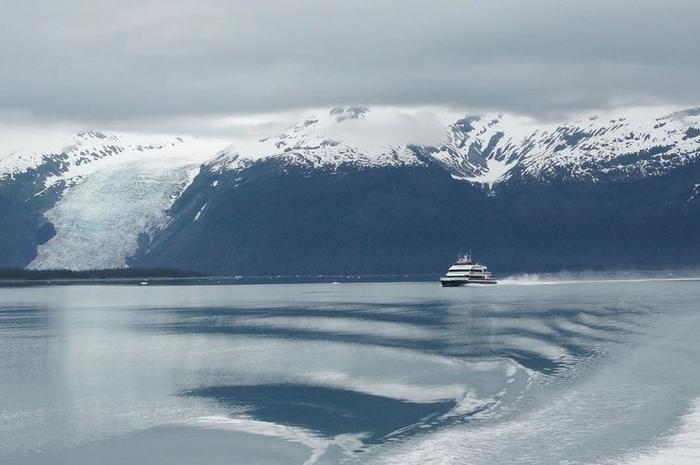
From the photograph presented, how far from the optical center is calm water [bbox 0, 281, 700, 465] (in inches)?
1897

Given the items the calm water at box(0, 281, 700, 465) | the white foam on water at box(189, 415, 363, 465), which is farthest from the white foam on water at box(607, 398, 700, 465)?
the white foam on water at box(189, 415, 363, 465)

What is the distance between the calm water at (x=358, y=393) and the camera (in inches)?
1897

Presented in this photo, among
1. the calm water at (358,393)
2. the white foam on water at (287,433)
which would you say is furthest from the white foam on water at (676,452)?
the white foam on water at (287,433)

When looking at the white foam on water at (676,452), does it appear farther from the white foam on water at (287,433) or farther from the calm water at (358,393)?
the white foam on water at (287,433)

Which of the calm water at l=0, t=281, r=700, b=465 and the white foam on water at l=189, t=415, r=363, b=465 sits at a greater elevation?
the calm water at l=0, t=281, r=700, b=465

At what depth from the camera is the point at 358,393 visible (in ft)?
213

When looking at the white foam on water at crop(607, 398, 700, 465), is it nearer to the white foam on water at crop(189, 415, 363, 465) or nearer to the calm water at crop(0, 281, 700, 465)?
the calm water at crop(0, 281, 700, 465)

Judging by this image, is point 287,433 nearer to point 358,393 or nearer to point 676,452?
point 358,393

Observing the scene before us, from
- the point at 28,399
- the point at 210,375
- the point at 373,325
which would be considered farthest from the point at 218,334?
the point at 28,399

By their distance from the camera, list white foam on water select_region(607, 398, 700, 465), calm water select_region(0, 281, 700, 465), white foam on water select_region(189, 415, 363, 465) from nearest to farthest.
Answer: white foam on water select_region(607, 398, 700, 465)
calm water select_region(0, 281, 700, 465)
white foam on water select_region(189, 415, 363, 465)

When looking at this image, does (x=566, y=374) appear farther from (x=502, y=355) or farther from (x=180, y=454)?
(x=180, y=454)

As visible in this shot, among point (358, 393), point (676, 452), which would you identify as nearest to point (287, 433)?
point (358, 393)

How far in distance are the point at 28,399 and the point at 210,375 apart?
14.3 m

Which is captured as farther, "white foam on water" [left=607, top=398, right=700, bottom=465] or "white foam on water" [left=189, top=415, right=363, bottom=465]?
"white foam on water" [left=189, top=415, right=363, bottom=465]
